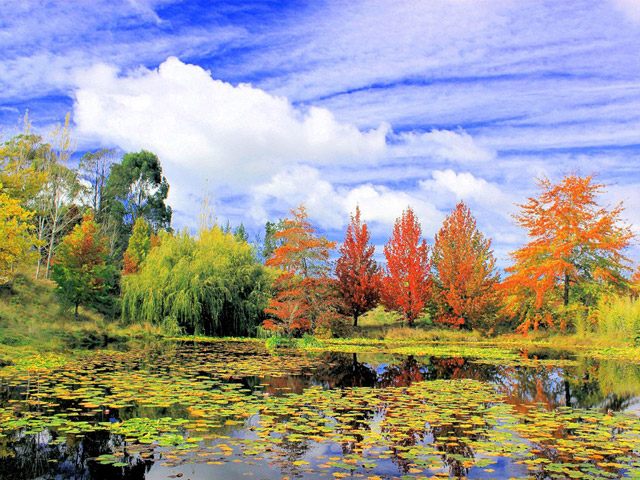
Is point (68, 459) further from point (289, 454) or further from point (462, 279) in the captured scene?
point (462, 279)

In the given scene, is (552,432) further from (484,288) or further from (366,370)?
(484,288)

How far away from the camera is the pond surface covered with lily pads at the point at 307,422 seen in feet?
15.6

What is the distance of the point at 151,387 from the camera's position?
875 cm

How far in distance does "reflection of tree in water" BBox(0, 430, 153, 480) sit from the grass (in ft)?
35.3

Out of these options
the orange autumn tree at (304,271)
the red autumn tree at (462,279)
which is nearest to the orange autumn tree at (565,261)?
the red autumn tree at (462,279)

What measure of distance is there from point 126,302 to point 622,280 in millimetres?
25881

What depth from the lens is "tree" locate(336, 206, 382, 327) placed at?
26.1m

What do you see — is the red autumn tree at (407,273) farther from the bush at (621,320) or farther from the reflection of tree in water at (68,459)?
the reflection of tree in water at (68,459)

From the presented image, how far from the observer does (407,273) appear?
2642 cm

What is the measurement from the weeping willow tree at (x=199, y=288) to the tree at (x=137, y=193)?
23.0 meters

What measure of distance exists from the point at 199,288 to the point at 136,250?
41.4ft

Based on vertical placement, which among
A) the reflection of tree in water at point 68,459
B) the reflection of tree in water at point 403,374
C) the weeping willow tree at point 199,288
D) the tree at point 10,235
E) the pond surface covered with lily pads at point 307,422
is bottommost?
the reflection of tree in water at point 403,374

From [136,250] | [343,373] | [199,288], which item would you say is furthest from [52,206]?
[343,373]

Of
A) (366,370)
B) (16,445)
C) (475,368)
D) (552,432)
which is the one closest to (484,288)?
(475,368)
